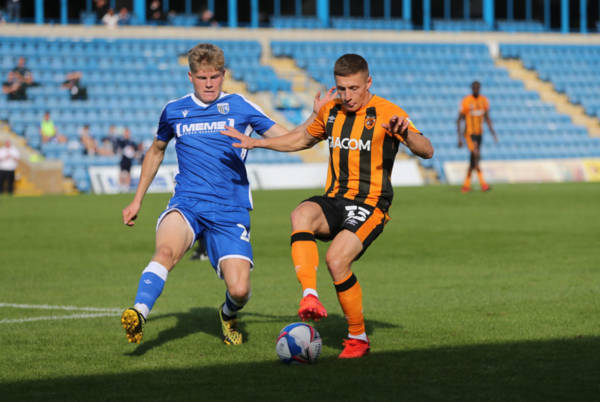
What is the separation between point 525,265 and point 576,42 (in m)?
34.4

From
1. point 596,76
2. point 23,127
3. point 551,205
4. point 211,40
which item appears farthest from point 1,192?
point 596,76

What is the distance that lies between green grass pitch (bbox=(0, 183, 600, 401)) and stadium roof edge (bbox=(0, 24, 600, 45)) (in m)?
20.3

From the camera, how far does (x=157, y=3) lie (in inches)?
1410

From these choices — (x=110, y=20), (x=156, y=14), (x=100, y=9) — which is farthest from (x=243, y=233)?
(x=156, y=14)

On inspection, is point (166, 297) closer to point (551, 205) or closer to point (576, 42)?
point (551, 205)

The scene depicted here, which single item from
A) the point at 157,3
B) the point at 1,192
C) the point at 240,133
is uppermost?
the point at 157,3

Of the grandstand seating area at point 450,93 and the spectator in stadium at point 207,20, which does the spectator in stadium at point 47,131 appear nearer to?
the spectator in stadium at point 207,20

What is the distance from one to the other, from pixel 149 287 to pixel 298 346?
3.18 ft

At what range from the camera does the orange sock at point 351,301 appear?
5.64 m

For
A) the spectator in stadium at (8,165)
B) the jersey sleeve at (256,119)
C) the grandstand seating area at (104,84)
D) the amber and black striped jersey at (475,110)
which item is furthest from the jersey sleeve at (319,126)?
the grandstand seating area at (104,84)

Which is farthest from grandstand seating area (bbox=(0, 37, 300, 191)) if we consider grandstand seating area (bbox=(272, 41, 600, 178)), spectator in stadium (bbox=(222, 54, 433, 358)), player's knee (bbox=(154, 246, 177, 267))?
spectator in stadium (bbox=(222, 54, 433, 358))

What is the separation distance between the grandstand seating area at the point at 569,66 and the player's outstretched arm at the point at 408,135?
113 ft

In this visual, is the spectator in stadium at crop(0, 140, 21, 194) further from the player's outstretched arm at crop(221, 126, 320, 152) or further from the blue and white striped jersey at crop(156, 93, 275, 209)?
the player's outstretched arm at crop(221, 126, 320, 152)

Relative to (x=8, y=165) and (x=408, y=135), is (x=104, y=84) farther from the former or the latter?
(x=408, y=135)
